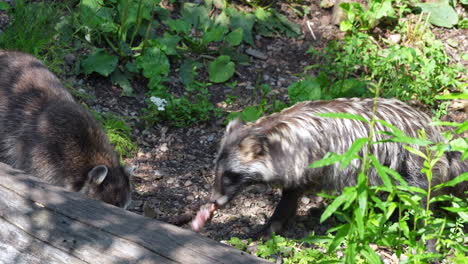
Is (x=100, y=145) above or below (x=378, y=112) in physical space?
below

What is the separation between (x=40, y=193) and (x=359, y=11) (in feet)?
18.1

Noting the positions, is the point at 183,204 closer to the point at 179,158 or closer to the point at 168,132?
the point at 179,158

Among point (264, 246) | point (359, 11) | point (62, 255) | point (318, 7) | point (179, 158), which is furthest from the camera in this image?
point (318, 7)

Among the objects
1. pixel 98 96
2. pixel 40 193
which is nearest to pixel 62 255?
pixel 40 193

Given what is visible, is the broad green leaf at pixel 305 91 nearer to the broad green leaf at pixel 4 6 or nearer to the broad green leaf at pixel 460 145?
the broad green leaf at pixel 4 6

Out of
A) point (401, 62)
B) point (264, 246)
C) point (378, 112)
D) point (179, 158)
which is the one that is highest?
point (378, 112)

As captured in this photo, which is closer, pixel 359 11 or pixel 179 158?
pixel 179 158

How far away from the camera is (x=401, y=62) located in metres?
7.32

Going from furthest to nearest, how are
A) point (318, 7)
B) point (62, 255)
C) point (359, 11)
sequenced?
point (318, 7), point (359, 11), point (62, 255)

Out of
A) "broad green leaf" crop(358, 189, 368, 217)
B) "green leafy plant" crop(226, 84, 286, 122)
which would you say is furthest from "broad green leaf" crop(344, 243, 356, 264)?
"green leafy plant" crop(226, 84, 286, 122)

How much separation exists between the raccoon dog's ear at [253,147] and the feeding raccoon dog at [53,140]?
3.73 feet

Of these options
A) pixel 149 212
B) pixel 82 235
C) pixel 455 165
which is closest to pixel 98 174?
pixel 149 212

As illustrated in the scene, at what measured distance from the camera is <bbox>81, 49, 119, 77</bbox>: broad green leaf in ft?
23.4

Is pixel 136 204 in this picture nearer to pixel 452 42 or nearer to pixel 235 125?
pixel 235 125
